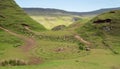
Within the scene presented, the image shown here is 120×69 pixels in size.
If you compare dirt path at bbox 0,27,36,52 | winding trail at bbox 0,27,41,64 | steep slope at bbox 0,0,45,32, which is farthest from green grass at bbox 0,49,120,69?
steep slope at bbox 0,0,45,32

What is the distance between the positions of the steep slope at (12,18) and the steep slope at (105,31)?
18703 mm

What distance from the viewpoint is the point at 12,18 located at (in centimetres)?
9238

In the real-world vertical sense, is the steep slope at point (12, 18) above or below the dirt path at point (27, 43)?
above

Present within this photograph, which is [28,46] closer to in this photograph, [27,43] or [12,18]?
[27,43]

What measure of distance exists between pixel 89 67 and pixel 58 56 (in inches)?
447

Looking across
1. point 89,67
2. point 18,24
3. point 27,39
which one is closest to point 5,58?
point 89,67

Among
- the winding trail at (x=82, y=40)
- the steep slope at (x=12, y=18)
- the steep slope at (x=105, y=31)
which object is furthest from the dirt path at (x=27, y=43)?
the steep slope at (x=105, y=31)

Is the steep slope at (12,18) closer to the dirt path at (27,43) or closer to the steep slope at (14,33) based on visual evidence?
the steep slope at (14,33)

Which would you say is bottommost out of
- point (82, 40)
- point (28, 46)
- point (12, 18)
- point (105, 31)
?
point (82, 40)

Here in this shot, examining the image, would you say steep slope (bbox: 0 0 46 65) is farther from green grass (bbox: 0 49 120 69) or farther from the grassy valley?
green grass (bbox: 0 49 120 69)

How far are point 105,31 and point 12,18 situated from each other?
105 feet

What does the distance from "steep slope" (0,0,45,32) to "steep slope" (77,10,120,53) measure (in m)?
18.7

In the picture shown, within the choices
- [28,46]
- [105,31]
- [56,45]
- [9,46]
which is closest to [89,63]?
[56,45]

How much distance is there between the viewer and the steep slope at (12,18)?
285ft
